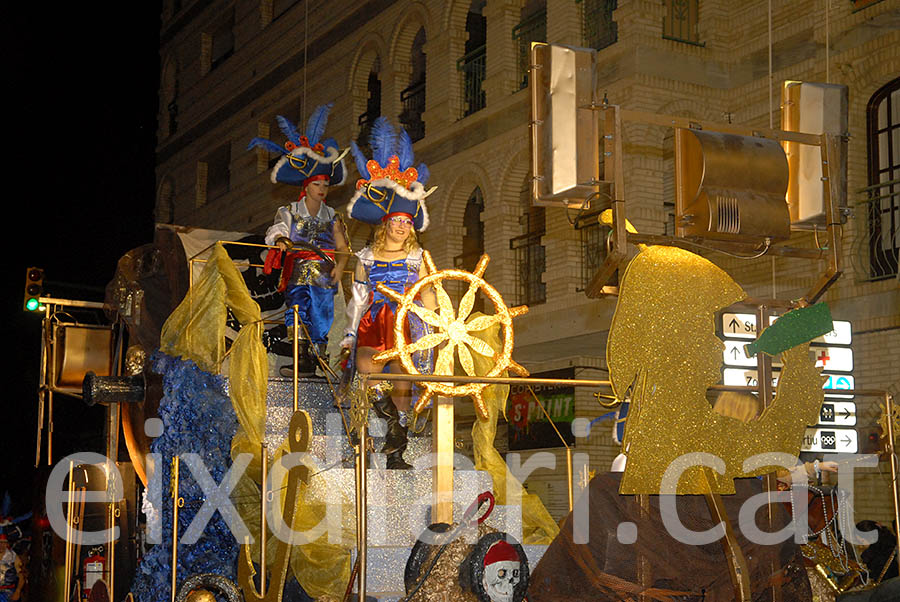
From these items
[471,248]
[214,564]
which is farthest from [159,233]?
[471,248]

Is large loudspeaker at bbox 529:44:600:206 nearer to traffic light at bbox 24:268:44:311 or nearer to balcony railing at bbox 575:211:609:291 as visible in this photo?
traffic light at bbox 24:268:44:311

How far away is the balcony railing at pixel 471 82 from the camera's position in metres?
18.2

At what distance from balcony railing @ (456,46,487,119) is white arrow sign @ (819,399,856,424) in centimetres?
850

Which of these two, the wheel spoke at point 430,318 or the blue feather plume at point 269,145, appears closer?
the wheel spoke at point 430,318

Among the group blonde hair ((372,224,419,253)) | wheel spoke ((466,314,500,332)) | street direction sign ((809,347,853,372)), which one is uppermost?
blonde hair ((372,224,419,253))

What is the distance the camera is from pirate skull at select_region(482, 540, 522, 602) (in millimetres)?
4652

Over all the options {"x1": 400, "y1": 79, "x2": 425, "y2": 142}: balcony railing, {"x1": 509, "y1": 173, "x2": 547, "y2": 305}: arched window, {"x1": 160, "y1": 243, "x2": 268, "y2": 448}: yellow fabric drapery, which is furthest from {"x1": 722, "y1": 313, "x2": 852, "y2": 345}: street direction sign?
{"x1": 400, "y1": 79, "x2": 425, "y2": 142}: balcony railing

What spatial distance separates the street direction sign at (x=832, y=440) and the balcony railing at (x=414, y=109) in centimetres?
1009

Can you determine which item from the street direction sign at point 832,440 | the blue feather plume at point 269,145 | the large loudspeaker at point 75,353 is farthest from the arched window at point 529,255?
the blue feather plume at point 269,145

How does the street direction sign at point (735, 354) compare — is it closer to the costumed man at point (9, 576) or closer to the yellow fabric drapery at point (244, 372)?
the yellow fabric drapery at point (244, 372)

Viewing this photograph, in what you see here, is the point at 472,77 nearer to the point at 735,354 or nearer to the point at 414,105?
the point at 414,105

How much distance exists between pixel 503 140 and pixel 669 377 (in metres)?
12.7

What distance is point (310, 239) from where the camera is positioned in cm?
838

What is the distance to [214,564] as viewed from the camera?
7148mm
